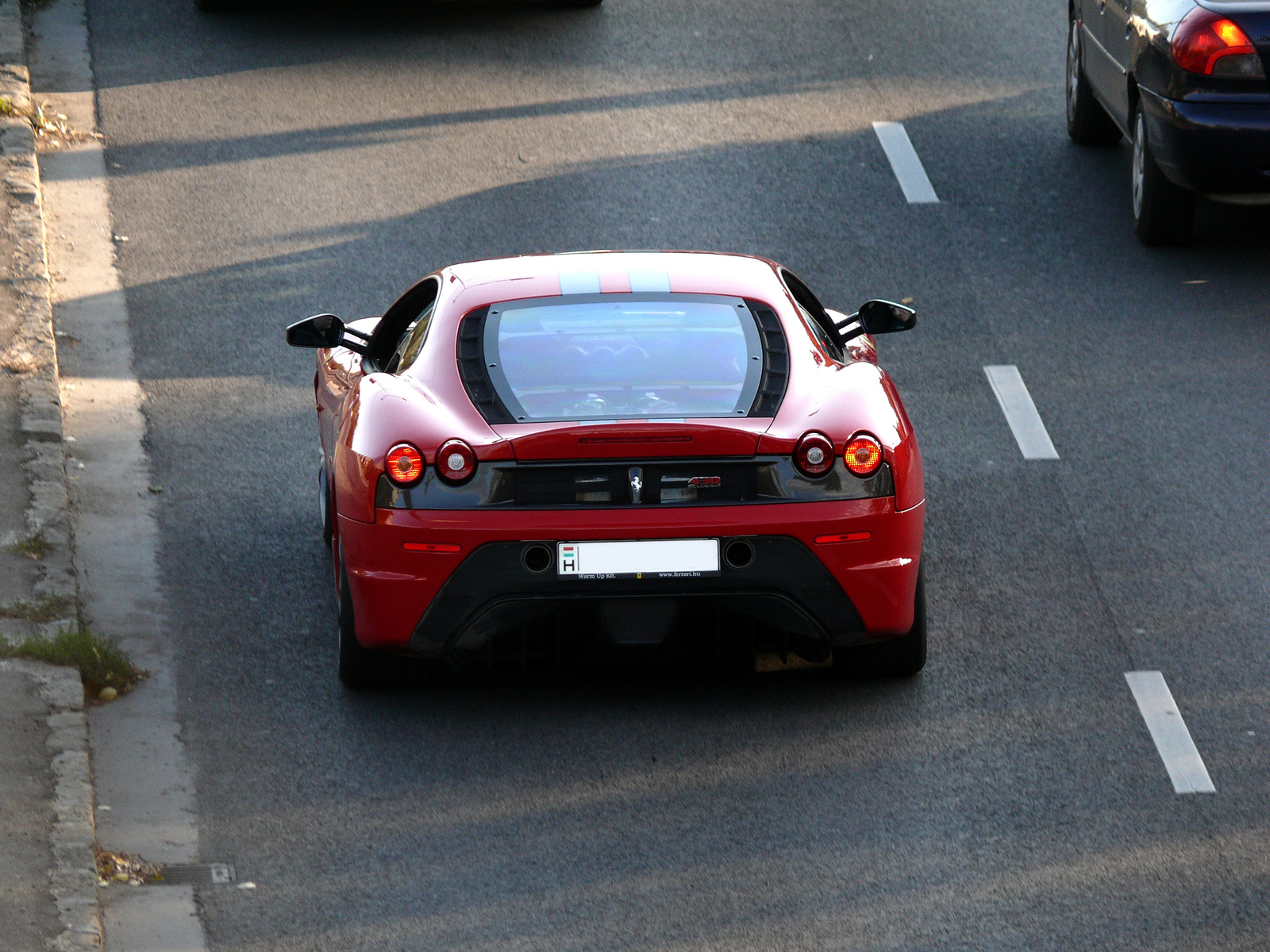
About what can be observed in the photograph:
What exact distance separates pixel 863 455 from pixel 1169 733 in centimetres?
140

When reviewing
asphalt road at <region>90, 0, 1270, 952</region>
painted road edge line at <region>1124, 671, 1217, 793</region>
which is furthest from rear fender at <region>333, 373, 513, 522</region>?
painted road edge line at <region>1124, 671, 1217, 793</region>

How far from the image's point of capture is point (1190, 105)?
11.1m

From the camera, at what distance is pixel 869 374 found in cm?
703

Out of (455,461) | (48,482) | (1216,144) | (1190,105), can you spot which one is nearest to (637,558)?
(455,461)

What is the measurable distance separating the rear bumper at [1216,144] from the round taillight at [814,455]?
538 cm

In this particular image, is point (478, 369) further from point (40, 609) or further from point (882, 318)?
point (40, 609)

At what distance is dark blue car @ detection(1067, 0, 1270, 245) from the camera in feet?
35.8

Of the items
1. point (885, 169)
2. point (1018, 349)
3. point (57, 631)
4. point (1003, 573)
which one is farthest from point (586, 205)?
point (57, 631)

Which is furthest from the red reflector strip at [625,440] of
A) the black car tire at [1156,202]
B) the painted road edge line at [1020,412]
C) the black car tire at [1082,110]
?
the black car tire at [1082,110]

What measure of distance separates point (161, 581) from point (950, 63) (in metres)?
8.98

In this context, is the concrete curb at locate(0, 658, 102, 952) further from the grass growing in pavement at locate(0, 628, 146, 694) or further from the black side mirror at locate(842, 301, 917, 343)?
the black side mirror at locate(842, 301, 917, 343)

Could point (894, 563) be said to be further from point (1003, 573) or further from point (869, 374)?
point (1003, 573)

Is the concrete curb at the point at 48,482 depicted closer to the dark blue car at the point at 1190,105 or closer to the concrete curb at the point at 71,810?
the concrete curb at the point at 71,810

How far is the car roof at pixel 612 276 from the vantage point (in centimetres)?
723
